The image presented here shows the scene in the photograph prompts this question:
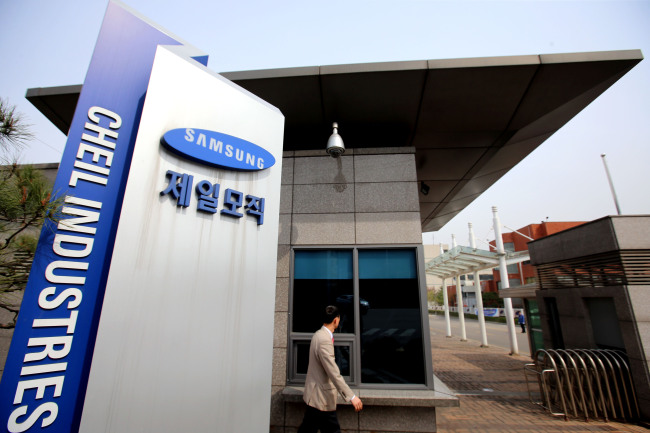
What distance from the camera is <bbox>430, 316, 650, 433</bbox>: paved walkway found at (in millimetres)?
5355

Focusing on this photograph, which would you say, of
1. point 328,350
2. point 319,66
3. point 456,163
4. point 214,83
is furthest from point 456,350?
point 214,83

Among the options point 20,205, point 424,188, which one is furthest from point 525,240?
point 20,205

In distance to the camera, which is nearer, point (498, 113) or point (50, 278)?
point (50, 278)

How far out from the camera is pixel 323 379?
3650 mm

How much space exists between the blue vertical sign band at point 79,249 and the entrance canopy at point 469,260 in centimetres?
1246

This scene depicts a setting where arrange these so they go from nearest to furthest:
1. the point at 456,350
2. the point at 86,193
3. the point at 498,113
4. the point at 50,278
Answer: the point at 50,278
the point at 86,193
the point at 498,113
the point at 456,350

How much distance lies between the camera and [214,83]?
9.55 feet

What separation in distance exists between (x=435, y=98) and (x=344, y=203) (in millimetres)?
2400

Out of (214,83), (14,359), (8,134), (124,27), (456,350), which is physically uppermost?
(124,27)

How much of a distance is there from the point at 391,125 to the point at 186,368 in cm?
520

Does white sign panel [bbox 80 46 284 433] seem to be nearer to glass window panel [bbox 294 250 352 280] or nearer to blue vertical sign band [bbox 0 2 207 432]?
blue vertical sign band [bbox 0 2 207 432]

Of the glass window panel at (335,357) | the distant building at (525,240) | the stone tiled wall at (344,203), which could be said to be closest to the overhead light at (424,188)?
the stone tiled wall at (344,203)

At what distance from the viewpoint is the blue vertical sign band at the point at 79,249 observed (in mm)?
1900

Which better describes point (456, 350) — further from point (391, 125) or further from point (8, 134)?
point (8, 134)
